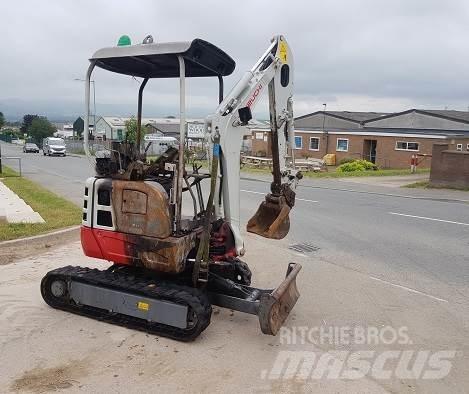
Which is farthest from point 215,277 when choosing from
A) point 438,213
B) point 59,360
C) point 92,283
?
point 438,213

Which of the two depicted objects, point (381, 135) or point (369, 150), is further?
point (369, 150)

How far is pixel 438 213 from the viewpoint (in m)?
13.4

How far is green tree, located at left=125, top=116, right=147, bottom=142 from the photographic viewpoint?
5.60 metres

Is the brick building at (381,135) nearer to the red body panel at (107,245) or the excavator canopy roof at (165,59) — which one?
the excavator canopy roof at (165,59)

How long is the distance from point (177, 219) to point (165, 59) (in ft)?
5.77

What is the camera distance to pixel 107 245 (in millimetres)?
5047

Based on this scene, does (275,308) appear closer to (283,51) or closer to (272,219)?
(272,219)

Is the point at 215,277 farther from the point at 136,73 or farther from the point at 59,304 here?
the point at 136,73

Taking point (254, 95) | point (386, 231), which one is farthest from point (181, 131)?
point (386, 231)

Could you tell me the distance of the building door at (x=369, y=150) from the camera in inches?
1604

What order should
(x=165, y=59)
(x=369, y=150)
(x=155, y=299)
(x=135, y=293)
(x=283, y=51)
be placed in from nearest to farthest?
(x=155, y=299), (x=135, y=293), (x=165, y=59), (x=283, y=51), (x=369, y=150)

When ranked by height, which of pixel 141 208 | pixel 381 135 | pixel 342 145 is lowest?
pixel 141 208

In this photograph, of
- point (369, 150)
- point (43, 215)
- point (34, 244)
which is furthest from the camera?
point (369, 150)

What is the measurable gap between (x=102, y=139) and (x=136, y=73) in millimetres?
1142
